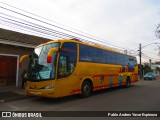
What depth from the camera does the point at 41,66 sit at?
988 centimetres

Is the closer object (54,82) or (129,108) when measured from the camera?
(129,108)

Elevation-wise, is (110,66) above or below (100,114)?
above

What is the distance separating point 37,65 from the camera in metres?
10.1

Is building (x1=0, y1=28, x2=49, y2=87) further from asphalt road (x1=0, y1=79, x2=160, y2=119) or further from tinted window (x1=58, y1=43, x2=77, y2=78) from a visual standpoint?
tinted window (x1=58, y1=43, x2=77, y2=78)

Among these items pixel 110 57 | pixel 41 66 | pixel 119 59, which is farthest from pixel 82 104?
pixel 119 59

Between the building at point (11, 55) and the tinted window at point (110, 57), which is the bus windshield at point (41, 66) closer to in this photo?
the building at point (11, 55)

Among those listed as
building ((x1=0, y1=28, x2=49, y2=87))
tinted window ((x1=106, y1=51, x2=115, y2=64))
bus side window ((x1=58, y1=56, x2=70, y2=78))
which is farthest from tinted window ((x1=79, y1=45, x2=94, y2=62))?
building ((x1=0, y1=28, x2=49, y2=87))

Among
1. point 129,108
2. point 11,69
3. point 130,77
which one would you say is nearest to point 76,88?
point 129,108

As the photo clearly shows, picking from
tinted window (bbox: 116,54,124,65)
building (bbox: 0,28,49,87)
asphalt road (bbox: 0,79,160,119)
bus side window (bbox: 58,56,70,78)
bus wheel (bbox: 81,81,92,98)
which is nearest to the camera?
asphalt road (bbox: 0,79,160,119)

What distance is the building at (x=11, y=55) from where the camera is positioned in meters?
14.7

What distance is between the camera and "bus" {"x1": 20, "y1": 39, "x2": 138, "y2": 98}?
9508mm

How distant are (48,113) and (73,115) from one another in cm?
109

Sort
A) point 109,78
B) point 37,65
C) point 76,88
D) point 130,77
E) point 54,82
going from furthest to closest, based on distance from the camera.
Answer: point 130,77, point 109,78, point 76,88, point 37,65, point 54,82

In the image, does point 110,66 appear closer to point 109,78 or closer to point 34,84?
point 109,78
